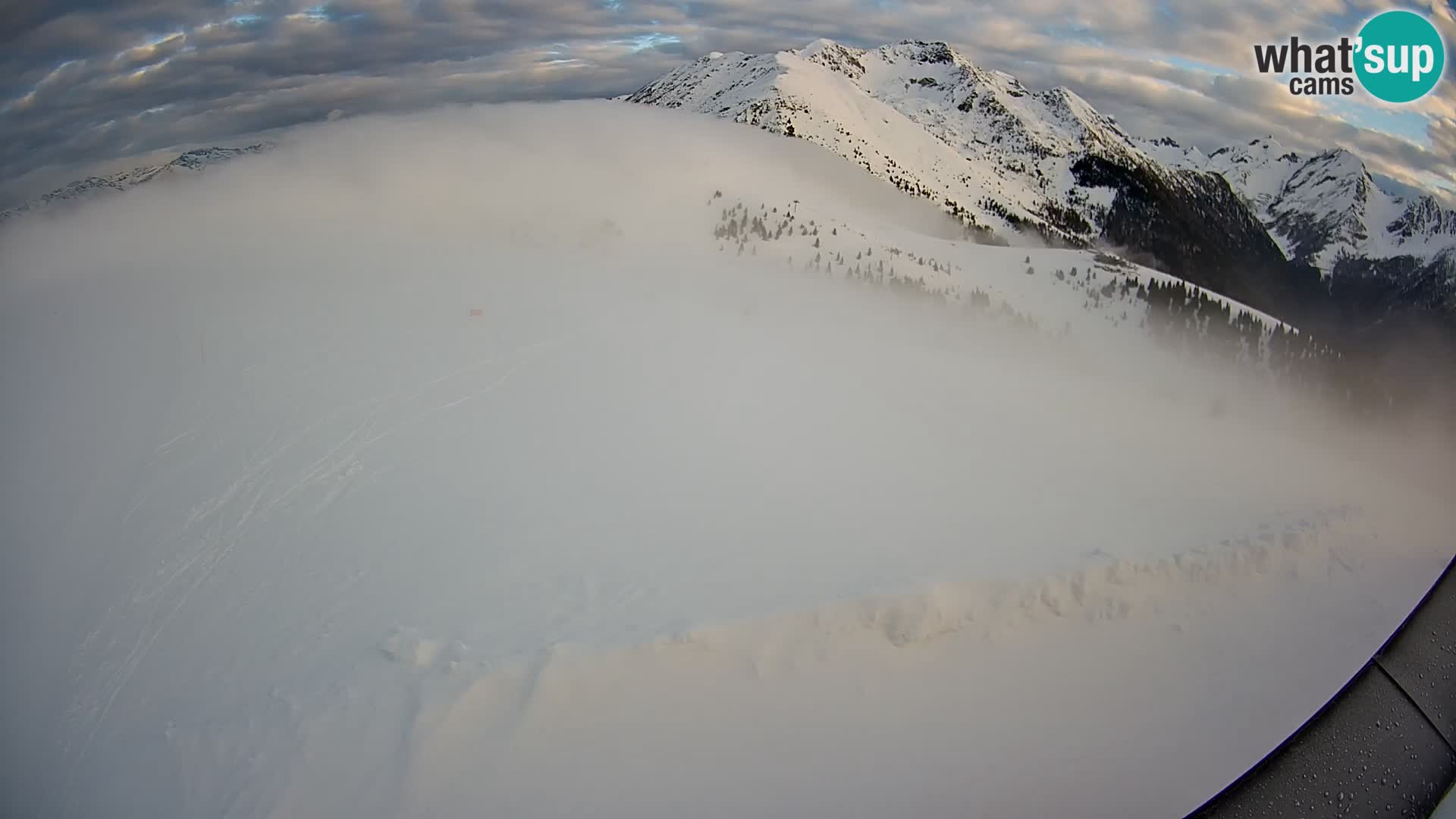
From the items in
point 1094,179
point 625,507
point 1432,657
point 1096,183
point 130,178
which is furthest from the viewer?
point 1094,179

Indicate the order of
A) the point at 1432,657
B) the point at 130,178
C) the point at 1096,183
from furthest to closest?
the point at 1096,183 → the point at 130,178 → the point at 1432,657

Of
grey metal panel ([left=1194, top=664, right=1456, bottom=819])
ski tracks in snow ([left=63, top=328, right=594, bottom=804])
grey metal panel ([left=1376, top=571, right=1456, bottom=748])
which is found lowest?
ski tracks in snow ([left=63, top=328, right=594, bottom=804])

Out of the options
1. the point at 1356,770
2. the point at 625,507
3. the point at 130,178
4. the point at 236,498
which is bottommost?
the point at 625,507

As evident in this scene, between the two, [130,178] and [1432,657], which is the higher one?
[130,178]

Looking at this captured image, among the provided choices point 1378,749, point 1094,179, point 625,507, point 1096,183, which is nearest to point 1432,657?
point 1378,749

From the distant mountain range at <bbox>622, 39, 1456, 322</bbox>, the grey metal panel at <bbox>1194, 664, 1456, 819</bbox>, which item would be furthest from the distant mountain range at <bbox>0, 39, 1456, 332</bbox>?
the grey metal panel at <bbox>1194, 664, 1456, 819</bbox>

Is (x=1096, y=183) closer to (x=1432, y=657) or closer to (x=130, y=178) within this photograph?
(x=1432, y=657)

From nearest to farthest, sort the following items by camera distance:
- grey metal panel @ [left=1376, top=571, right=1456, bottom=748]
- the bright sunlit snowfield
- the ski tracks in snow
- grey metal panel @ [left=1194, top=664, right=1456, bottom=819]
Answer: grey metal panel @ [left=1194, top=664, right=1456, bottom=819] < grey metal panel @ [left=1376, top=571, right=1456, bottom=748] < the bright sunlit snowfield < the ski tracks in snow

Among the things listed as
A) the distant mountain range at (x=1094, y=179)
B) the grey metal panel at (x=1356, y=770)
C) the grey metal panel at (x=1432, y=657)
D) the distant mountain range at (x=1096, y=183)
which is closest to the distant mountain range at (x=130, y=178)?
the distant mountain range at (x=1096, y=183)

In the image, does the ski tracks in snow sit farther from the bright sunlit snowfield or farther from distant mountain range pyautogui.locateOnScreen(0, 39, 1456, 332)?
distant mountain range pyautogui.locateOnScreen(0, 39, 1456, 332)

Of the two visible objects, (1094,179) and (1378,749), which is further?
(1094,179)
